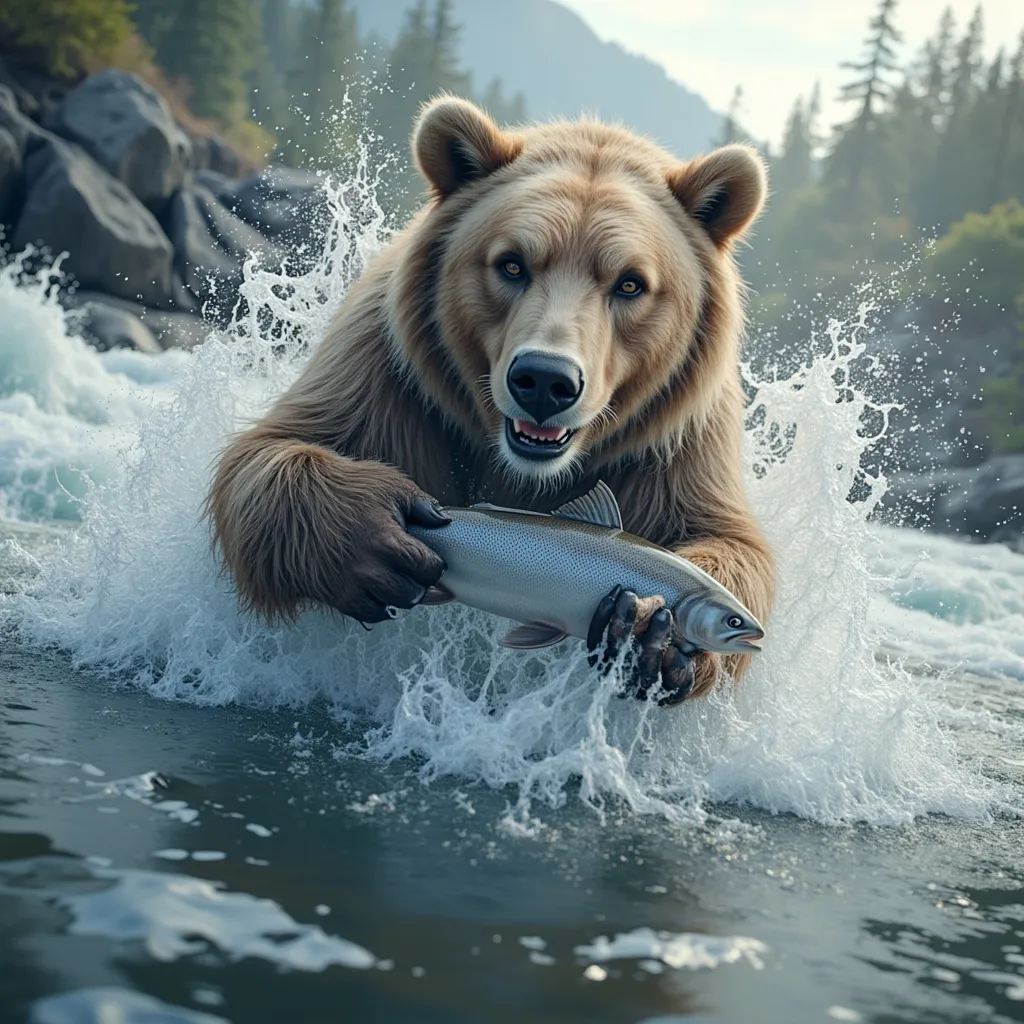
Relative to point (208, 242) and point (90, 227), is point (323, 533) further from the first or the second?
point (208, 242)

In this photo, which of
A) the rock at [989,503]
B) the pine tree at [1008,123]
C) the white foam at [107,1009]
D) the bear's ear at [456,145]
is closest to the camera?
the white foam at [107,1009]

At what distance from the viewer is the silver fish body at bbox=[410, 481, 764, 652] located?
11.3ft

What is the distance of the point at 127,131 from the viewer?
22.8 meters

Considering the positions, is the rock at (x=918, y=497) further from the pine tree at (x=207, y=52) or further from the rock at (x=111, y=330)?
the pine tree at (x=207, y=52)

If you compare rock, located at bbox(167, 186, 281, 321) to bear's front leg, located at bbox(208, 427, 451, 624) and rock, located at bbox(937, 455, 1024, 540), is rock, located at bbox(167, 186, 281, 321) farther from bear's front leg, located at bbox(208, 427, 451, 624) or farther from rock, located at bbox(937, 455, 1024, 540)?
bear's front leg, located at bbox(208, 427, 451, 624)

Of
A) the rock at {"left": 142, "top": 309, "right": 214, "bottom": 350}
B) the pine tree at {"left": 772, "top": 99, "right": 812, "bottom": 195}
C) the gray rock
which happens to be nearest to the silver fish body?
the rock at {"left": 142, "top": 309, "right": 214, "bottom": 350}

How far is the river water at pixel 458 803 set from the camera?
2.27 meters

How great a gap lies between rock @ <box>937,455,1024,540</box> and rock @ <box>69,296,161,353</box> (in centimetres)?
1180

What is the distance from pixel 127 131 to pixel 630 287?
21.0m

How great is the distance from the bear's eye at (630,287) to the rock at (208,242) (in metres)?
18.8

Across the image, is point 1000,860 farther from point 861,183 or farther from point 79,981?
point 861,183

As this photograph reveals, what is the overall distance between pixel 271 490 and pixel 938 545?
39.4 ft

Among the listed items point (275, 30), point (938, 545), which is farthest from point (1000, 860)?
point (275, 30)

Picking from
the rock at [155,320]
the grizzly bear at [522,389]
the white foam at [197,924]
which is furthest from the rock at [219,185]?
the white foam at [197,924]
